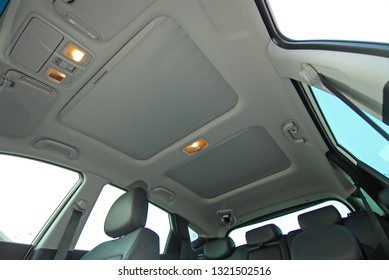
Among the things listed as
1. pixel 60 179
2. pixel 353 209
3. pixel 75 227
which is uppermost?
pixel 60 179

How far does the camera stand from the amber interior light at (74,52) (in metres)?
1.32

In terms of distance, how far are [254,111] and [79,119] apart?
1.47 meters

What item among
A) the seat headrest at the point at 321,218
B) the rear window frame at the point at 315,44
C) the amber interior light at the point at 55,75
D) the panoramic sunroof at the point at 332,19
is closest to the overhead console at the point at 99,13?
the amber interior light at the point at 55,75

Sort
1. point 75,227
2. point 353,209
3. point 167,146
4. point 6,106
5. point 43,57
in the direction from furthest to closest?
1. point 353,209
2. point 167,146
3. point 75,227
4. point 6,106
5. point 43,57

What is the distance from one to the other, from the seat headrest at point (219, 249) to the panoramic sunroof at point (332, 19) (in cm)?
267

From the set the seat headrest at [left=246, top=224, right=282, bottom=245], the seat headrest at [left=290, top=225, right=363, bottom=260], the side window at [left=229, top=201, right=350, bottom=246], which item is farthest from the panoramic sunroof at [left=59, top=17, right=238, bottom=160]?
the side window at [left=229, top=201, right=350, bottom=246]

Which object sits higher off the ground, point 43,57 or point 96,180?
point 43,57

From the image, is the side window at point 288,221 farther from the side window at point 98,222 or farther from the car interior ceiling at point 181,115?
the side window at point 98,222

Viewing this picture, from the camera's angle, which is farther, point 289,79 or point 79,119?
point 79,119

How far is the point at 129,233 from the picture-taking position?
1.73 m

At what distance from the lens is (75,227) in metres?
2.05

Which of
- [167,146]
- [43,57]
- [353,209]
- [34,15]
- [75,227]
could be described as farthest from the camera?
[353,209]
